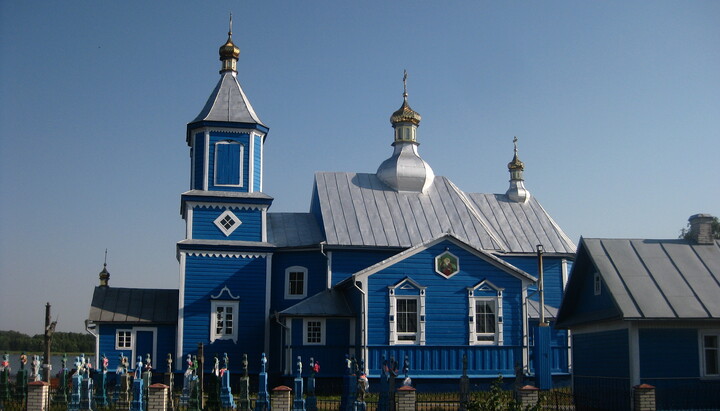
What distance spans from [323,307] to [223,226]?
4.82 meters

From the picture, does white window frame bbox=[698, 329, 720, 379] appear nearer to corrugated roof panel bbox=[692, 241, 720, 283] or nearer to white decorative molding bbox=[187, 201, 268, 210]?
corrugated roof panel bbox=[692, 241, 720, 283]

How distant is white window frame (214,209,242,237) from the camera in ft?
102

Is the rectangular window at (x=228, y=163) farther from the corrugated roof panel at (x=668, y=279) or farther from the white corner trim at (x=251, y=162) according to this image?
the corrugated roof panel at (x=668, y=279)

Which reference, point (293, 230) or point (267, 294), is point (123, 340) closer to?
point (267, 294)

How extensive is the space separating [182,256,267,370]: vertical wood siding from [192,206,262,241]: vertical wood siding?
784 millimetres

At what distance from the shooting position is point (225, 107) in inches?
1272

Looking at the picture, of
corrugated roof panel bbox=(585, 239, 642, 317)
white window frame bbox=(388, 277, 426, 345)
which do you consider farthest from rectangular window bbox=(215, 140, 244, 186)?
corrugated roof panel bbox=(585, 239, 642, 317)

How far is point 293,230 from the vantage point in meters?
32.8

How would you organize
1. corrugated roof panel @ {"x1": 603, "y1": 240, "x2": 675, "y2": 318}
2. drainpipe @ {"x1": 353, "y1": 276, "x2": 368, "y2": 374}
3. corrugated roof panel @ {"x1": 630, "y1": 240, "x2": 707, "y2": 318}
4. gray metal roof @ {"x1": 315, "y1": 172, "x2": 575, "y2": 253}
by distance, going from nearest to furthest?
corrugated roof panel @ {"x1": 603, "y1": 240, "x2": 675, "y2": 318} < corrugated roof panel @ {"x1": 630, "y1": 240, "x2": 707, "y2": 318} < drainpipe @ {"x1": 353, "y1": 276, "x2": 368, "y2": 374} < gray metal roof @ {"x1": 315, "y1": 172, "x2": 575, "y2": 253}

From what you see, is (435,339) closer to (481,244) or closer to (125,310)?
(481,244)

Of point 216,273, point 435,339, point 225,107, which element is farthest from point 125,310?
point 435,339

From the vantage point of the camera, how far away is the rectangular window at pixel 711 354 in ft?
69.1

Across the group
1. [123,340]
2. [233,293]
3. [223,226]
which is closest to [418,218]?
[223,226]

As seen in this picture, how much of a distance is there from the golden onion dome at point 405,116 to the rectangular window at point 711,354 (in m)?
17.6
